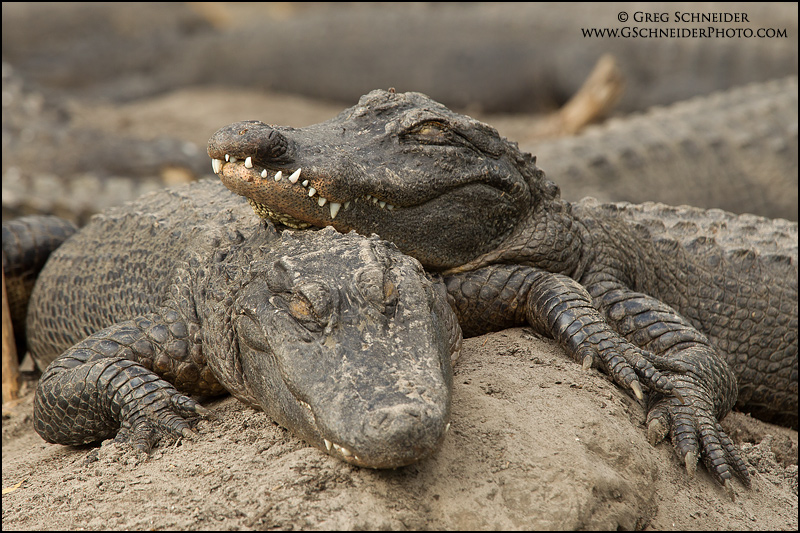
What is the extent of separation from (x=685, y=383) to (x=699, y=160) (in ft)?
15.0

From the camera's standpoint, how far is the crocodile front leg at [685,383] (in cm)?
279

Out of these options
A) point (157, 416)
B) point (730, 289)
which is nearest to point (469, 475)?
point (157, 416)

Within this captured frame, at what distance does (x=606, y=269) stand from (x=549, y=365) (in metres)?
0.80

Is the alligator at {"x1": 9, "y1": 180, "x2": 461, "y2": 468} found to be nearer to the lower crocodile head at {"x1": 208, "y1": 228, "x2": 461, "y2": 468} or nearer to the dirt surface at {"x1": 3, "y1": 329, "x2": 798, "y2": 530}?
the lower crocodile head at {"x1": 208, "y1": 228, "x2": 461, "y2": 468}

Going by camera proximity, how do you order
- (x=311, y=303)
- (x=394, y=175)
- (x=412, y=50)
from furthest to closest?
(x=412, y=50) < (x=394, y=175) < (x=311, y=303)

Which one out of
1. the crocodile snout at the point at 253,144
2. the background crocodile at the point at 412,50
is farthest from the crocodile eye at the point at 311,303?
the background crocodile at the point at 412,50

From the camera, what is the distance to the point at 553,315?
10.7ft

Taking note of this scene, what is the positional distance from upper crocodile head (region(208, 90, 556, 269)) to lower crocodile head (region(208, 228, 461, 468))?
194 mm

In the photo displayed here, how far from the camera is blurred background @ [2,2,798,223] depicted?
7.01 meters

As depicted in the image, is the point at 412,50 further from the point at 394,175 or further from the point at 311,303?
the point at 311,303

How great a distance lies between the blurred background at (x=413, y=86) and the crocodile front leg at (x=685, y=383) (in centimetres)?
321

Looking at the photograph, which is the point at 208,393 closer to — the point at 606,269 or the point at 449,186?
the point at 449,186

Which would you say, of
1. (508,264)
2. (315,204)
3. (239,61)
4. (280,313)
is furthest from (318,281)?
(239,61)

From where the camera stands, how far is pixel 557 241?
3.60 m
